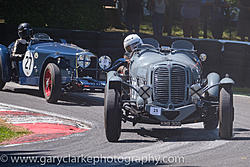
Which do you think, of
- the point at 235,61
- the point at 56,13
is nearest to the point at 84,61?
the point at 235,61

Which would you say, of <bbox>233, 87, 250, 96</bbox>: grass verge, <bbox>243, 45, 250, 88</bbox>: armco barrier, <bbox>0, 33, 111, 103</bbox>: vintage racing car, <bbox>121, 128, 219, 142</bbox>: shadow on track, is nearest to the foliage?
<bbox>0, 33, 111, 103</bbox>: vintage racing car

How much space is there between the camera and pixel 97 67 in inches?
567

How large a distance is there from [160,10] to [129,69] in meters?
9.89

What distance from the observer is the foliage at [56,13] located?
20.7m

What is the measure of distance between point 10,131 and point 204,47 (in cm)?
922

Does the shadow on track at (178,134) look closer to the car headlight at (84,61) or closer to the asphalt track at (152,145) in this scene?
the asphalt track at (152,145)

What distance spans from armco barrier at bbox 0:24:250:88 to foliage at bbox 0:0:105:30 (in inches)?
113

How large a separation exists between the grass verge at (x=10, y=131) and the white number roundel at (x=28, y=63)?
156 inches

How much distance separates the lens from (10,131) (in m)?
10.2

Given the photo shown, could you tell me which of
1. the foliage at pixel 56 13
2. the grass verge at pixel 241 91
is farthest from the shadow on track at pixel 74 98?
the foliage at pixel 56 13

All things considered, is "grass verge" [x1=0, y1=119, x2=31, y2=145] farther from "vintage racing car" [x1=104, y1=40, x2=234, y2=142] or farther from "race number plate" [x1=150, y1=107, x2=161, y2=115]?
"race number plate" [x1=150, y1=107, x2=161, y2=115]

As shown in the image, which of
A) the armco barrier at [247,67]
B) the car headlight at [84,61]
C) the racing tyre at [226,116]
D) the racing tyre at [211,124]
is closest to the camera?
the racing tyre at [226,116]

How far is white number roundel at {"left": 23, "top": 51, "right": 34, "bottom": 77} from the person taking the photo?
575 inches

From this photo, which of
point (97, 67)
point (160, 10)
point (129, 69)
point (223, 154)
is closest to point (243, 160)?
point (223, 154)
